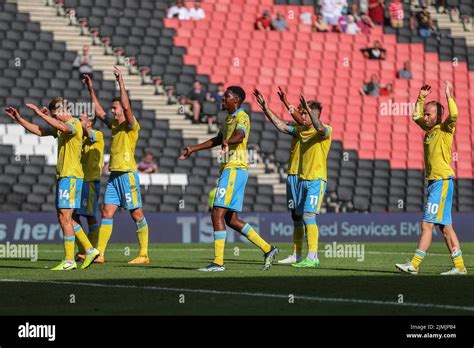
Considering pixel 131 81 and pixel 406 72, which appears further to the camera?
pixel 406 72

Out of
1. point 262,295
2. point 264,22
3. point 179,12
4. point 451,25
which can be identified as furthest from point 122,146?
point 451,25

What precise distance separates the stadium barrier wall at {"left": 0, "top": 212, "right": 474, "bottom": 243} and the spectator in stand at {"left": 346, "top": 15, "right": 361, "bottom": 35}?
9735 mm

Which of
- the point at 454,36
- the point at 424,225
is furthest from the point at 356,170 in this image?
the point at 424,225

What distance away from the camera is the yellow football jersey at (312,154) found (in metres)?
16.6

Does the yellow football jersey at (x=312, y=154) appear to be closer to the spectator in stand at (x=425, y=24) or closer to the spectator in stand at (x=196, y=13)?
the spectator in stand at (x=196, y=13)

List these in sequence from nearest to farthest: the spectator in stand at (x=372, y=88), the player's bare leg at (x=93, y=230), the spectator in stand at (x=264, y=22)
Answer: the player's bare leg at (x=93, y=230) → the spectator in stand at (x=372, y=88) → the spectator in stand at (x=264, y=22)

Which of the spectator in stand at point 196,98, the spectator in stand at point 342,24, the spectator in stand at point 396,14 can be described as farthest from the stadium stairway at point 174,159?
the spectator in stand at point 396,14

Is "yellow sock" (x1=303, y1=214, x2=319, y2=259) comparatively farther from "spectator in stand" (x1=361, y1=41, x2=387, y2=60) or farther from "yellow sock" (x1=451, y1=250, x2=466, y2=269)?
"spectator in stand" (x1=361, y1=41, x2=387, y2=60)

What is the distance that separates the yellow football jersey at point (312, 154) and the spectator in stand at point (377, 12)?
69.5 feet

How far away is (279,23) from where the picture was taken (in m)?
35.6

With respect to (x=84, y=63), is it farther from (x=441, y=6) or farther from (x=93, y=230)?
(x=441, y=6)

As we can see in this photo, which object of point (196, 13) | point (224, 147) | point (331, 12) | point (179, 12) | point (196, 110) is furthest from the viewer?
point (331, 12)

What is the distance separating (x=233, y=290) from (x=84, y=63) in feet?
65.9
